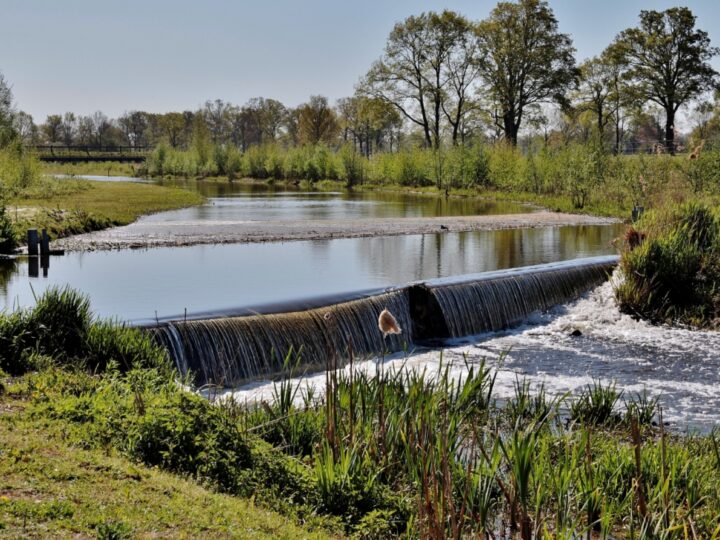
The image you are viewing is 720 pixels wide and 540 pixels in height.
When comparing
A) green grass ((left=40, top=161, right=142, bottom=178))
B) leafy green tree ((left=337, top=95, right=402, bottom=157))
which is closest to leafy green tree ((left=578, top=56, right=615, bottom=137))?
leafy green tree ((left=337, top=95, right=402, bottom=157))

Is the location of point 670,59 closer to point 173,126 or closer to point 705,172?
point 705,172

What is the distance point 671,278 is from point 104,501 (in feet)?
41.7

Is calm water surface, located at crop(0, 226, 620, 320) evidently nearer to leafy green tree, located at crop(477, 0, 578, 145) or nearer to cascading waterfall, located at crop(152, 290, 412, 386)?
cascading waterfall, located at crop(152, 290, 412, 386)

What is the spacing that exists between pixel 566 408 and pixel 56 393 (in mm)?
5231

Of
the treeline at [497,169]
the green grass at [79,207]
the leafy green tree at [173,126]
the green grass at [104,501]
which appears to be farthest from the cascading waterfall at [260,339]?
the leafy green tree at [173,126]

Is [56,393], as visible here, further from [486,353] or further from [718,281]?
[718,281]

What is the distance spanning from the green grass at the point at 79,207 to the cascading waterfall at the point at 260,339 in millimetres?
10411

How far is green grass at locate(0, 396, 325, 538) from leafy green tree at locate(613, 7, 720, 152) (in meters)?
51.5

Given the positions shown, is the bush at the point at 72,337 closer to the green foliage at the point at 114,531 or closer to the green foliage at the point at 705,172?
the green foliage at the point at 114,531

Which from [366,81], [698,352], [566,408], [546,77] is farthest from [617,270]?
[366,81]

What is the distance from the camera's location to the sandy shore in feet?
67.2

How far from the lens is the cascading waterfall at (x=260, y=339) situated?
9664mm

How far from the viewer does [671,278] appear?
14656 mm

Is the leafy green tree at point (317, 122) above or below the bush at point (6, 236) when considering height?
above
